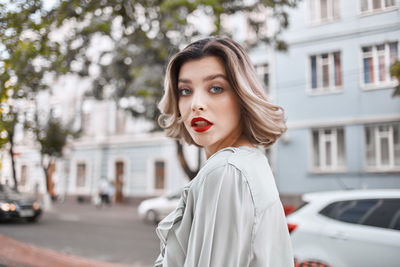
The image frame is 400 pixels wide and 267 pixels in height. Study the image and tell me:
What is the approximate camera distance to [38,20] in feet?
7.43

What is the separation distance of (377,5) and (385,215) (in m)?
1.90

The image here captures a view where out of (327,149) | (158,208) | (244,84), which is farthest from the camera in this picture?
(158,208)

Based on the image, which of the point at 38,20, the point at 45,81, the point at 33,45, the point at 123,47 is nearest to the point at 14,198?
the point at 45,81

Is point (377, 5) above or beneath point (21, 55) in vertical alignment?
above

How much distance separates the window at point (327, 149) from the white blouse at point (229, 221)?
8.28 metres

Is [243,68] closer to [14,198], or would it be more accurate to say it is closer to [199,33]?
[14,198]

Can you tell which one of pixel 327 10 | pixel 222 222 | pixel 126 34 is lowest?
pixel 222 222

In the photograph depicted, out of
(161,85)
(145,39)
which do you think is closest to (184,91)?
(161,85)

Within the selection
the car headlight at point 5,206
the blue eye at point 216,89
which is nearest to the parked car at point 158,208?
the car headlight at point 5,206

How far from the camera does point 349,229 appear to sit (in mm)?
3209

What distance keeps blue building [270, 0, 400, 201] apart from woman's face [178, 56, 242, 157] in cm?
54

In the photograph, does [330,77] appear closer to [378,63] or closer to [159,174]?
[378,63]

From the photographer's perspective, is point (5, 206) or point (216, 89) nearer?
point (216, 89)

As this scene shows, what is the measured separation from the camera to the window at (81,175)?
750 inches
